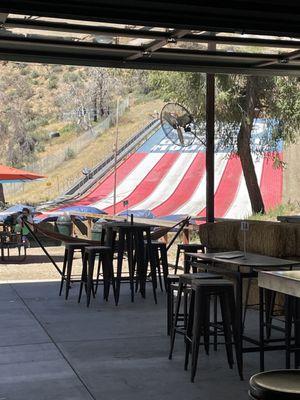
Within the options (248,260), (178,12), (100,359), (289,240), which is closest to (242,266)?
(248,260)

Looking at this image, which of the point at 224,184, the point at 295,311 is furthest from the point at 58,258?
the point at 224,184

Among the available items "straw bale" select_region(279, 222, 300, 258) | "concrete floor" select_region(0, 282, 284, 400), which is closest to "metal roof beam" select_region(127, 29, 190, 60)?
"straw bale" select_region(279, 222, 300, 258)

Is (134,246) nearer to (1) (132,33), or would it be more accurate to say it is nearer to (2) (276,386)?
(1) (132,33)

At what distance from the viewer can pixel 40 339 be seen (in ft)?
20.5

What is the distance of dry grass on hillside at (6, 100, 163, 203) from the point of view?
41750 mm

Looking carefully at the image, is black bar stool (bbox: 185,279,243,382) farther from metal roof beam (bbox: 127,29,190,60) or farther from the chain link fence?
the chain link fence

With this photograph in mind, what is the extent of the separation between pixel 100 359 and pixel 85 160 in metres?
40.8

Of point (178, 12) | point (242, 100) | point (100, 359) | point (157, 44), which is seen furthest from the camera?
point (242, 100)

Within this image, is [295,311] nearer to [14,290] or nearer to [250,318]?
[250,318]

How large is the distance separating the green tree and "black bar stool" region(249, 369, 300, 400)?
59.2ft

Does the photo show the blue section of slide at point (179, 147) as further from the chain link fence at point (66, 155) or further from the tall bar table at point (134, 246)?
the tall bar table at point (134, 246)

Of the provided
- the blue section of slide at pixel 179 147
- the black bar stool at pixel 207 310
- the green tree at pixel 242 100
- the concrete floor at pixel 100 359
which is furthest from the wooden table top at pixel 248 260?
the blue section of slide at pixel 179 147

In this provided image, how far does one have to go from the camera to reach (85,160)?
46.0 meters

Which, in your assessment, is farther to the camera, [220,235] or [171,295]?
[220,235]
